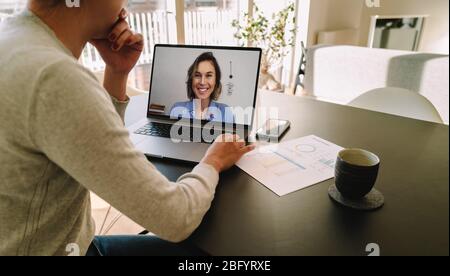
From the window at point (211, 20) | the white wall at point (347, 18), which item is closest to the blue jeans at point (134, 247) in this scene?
the window at point (211, 20)

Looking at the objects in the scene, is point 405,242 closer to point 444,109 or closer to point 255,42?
point 444,109

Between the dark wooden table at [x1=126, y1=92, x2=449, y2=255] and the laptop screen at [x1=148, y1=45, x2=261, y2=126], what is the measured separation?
0.84ft

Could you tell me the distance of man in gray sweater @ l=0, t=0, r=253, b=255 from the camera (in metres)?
0.43

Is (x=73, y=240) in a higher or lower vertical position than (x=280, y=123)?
lower

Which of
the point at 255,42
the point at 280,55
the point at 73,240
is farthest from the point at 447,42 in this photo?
the point at 73,240

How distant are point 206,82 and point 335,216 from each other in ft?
1.94

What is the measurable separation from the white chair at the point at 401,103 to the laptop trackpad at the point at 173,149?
80cm

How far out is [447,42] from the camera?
16.0ft

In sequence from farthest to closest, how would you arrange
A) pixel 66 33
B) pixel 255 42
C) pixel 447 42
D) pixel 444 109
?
pixel 447 42 < pixel 255 42 < pixel 444 109 < pixel 66 33

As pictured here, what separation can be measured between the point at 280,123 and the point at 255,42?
2536 millimetres

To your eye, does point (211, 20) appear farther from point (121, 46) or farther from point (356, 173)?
point (356, 173)

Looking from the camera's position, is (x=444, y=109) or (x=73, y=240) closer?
(x=73, y=240)

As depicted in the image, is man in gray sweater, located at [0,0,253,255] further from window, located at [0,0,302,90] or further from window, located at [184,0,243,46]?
window, located at [184,0,243,46]

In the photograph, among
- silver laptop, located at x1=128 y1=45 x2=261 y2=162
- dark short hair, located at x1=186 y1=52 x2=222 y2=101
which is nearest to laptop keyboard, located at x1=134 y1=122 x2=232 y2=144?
silver laptop, located at x1=128 y1=45 x2=261 y2=162
